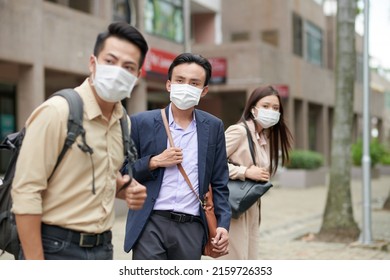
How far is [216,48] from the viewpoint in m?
27.5

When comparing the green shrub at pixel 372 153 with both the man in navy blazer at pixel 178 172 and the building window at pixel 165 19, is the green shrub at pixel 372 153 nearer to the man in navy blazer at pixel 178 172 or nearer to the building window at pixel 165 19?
the building window at pixel 165 19

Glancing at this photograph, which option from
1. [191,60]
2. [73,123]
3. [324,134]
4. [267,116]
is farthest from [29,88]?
[324,134]

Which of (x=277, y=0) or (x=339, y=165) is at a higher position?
(x=277, y=0)

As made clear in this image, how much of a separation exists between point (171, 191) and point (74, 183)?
1.09 meters

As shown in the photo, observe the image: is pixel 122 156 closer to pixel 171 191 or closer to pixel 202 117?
pixel 171 191

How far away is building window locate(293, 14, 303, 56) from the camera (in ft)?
106

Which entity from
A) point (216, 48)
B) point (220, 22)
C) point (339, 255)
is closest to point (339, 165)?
point (339, 255)

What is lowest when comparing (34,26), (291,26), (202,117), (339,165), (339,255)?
(339,255)

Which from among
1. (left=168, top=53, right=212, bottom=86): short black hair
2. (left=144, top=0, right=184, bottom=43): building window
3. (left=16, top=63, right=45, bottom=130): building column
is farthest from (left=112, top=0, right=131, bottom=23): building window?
(left=168, top=53, right=212, bottom=86): short black hair

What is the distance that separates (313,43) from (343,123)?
2625cm

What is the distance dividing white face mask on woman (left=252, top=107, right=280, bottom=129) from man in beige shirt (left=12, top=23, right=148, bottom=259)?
2.18m

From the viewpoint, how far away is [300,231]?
1131cm

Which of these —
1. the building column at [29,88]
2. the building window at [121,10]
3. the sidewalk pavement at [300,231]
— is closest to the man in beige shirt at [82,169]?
the sidewalk pavement at [300,231]

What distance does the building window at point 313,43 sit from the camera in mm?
34344
